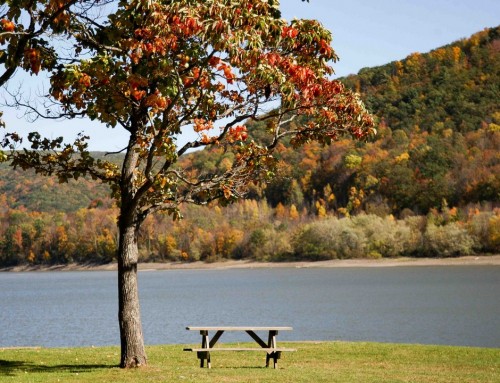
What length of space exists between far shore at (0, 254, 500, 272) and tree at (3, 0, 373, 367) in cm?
9642

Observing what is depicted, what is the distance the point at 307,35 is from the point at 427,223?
10934 centimetres

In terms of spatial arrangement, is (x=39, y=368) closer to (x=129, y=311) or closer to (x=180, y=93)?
(x=129, y=311)

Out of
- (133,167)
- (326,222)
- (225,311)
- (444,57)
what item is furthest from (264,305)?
(444,57)

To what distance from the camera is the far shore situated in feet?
365

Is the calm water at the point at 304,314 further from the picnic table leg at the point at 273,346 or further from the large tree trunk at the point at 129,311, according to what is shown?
the large tree trunk at the point at 129,311

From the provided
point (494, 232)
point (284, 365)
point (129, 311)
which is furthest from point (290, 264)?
point (129, 311)

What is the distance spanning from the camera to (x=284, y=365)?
58.3 ft

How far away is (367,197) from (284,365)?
13753 centimetres

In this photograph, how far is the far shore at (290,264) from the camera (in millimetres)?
111250

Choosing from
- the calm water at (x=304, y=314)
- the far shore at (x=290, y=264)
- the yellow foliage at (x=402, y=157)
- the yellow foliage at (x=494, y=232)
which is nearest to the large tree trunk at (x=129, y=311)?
the calm water at (x=304, y=314)

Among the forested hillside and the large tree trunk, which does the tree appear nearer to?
the large tree trunk

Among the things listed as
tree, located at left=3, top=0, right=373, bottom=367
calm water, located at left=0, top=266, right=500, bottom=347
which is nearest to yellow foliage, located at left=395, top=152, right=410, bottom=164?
calm water, located at left=0, top=266, right=500, bottom=347

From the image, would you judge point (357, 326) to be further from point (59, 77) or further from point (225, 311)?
point (59, 77)

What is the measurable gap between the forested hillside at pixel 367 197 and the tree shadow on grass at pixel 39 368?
319 feet
